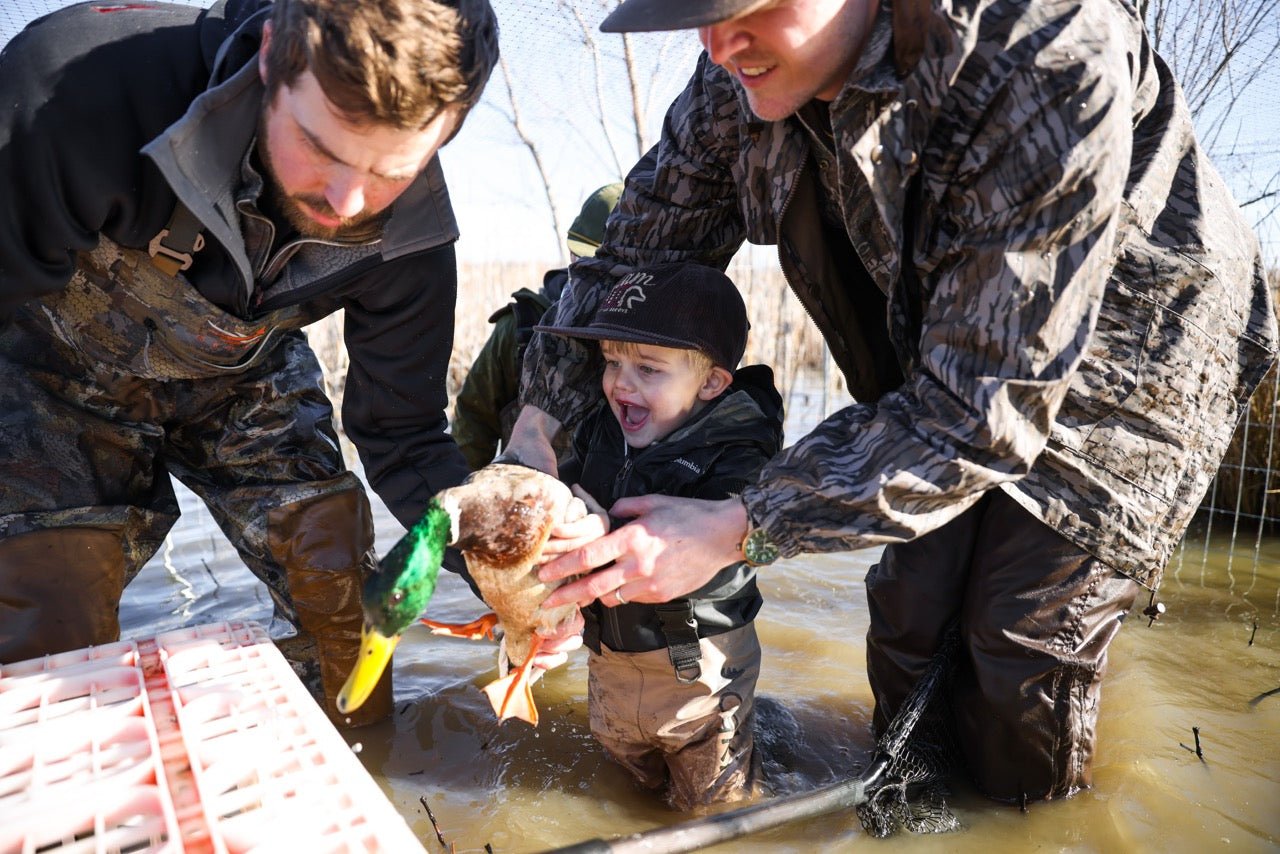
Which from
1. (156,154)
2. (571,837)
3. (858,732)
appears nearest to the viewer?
(156,154)

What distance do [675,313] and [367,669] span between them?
1363mm

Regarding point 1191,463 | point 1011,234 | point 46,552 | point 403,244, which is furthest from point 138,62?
point 1191,463

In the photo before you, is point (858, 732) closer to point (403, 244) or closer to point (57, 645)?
point (403, 244)

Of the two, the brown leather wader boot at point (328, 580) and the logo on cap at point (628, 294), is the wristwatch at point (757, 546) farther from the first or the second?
the brown leather wader boot at point (328, 580)

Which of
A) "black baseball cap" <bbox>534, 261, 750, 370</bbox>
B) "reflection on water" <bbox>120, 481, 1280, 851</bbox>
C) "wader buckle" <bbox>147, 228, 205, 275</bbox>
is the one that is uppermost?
"wader buckle" <bbox>147, 228, 205, 275</bbox>

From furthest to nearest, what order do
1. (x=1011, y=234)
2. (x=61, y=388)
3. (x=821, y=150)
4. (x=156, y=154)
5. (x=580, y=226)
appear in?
(x=580, y=226), (x=61, y=388), (x=821, y=150), (x=156, y=154), (x=1011, y=234)

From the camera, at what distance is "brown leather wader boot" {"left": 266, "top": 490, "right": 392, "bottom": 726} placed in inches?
119

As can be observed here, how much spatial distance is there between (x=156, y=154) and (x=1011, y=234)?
1905 millimetres

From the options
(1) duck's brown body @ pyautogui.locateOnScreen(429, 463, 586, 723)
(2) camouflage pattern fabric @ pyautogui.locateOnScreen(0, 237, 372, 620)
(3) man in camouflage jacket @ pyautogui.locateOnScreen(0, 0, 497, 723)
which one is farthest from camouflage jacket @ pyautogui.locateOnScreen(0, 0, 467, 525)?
(1) duck's brown body @ pyautogui.locateOnScreen(429, 463, 586, 723)

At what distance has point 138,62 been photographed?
89.7 inches

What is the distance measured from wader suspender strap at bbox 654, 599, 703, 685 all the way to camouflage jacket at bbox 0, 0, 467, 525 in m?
1.19

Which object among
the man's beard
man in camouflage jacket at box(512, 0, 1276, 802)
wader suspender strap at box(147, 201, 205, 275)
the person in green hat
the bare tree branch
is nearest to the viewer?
man in camouflage jacket at box(512, 0, 1276, 802)

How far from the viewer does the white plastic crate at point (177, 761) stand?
4.67 feet

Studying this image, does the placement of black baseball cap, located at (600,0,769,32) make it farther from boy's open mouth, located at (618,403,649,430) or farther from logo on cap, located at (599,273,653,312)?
boy's open mouth, located at (618,403,649,430)
